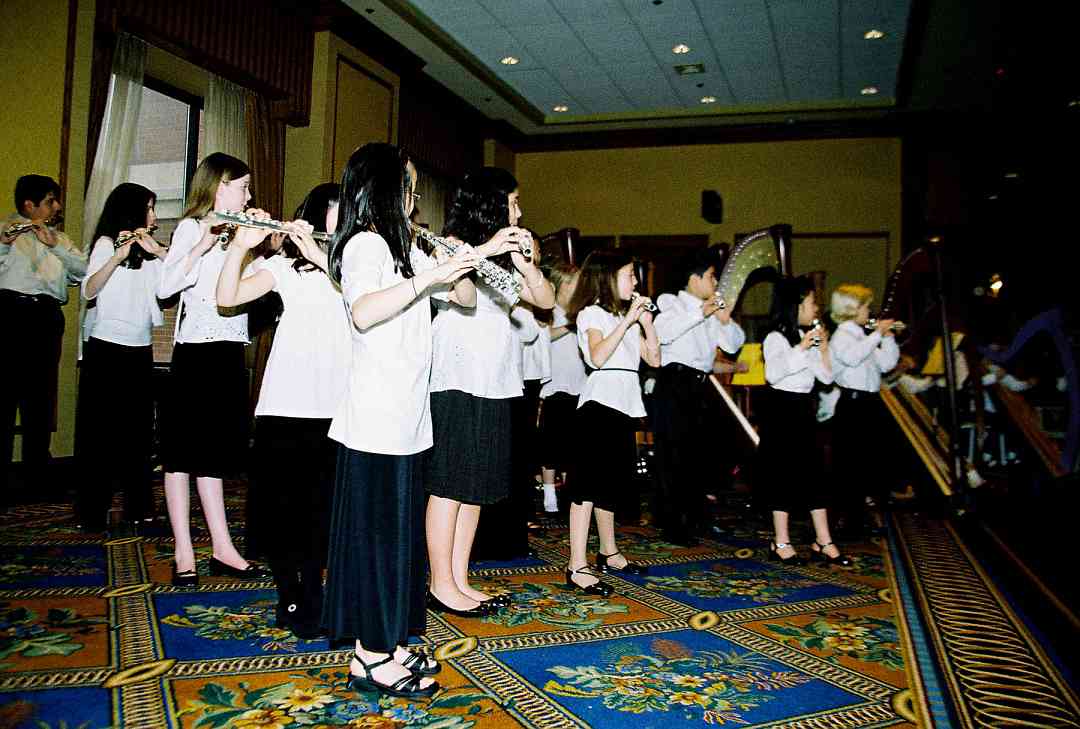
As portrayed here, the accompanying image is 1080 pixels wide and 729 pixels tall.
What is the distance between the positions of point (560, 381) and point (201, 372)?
220cm

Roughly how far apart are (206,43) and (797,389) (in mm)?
4965

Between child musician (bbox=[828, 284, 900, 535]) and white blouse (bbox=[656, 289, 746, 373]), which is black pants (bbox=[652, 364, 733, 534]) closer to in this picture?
white blouse (bbox=[656, 289, 746, 373])

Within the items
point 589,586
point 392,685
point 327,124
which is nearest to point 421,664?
point 392,685

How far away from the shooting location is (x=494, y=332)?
271 cm

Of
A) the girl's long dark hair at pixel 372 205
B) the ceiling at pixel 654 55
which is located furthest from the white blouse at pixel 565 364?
the ceiling at pixel 654 55

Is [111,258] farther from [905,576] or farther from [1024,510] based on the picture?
[1024,510]

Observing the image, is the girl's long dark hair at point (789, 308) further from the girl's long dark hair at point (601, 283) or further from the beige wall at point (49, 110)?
the beige wall at point (49, 110)

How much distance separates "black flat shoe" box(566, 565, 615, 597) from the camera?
3082 mm

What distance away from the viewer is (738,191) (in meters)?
10.4

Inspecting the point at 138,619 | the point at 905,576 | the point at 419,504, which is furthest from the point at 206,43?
the point at 905,576

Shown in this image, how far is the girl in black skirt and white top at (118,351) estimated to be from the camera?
12.1ft

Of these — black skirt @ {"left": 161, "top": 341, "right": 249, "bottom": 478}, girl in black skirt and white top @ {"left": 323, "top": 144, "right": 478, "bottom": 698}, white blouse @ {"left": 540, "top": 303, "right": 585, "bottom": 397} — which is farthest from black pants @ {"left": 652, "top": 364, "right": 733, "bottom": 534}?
girl in black skirt and white top @ {"left": 323, "top": 144, "right": 478, "bottom": 698}

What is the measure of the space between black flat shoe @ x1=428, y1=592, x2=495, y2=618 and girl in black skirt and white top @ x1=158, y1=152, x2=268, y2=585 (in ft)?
2.89

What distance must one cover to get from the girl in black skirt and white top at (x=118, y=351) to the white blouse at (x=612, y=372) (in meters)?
2.01
